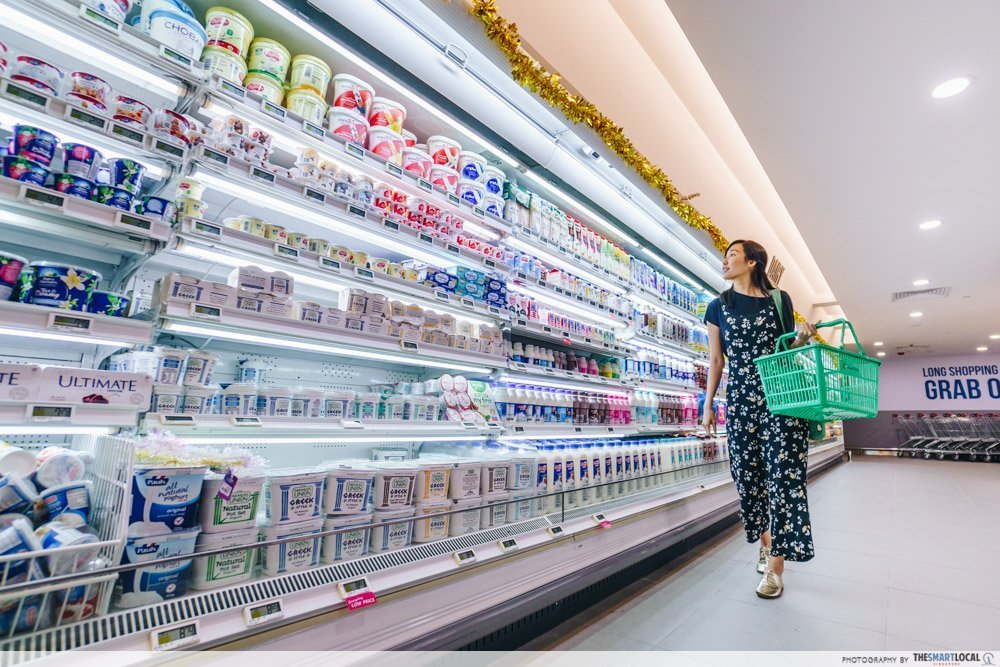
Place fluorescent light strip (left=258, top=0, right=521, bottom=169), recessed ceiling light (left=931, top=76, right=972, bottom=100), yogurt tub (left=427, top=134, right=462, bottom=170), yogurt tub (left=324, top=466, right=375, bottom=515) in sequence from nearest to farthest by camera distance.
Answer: yogurt tub (left=324, top=466, right=375, bottom=515), fluorescent light strip (left=258, top=0, right=521, bottom=169), yogurt tub (left=427, top=134, right=462, bottom=170), recessed ceiling light (left=931, top=76, right=972, bottom=100)

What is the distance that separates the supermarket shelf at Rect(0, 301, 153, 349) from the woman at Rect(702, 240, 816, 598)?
8.27 feet

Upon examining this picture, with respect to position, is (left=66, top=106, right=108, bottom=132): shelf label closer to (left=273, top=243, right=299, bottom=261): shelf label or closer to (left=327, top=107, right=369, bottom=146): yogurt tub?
(left=273, top=243, right=299, bottom=261): shelf label

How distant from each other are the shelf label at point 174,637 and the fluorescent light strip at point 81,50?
1.55 m

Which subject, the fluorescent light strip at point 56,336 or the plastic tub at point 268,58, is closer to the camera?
the fluorescent light strip at point 56,336

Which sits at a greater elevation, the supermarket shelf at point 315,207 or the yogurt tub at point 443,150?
the yogurt tub at point 443,150

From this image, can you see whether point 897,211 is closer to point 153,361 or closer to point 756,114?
point 756,114

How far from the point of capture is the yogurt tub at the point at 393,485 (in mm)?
1660

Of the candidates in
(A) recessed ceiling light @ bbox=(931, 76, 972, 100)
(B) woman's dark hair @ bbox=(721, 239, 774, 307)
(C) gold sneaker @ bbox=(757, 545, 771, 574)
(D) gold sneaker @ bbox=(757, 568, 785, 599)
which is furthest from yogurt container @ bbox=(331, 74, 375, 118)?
(A) recessed ceiling light @ bbox=(931, 76, 972, 100)

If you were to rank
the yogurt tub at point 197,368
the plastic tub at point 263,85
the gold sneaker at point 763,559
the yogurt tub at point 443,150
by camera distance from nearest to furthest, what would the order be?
the yogurt tub at point 197,368 → the plastic tub at point 263,85 → the yogurt tub at point 443,150 → the gold sneaker at point 763,559

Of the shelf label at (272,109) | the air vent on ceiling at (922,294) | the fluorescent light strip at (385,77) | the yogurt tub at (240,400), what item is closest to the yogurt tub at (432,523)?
the yogurt tub at (240,400)

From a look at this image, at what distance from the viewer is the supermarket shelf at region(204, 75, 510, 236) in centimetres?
162

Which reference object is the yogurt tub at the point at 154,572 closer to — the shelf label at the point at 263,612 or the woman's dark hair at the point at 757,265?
the shelf label at the point at 263,612

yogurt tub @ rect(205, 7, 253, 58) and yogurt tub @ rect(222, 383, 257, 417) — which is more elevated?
yogurt tub @ rect(205, 7, 253, 58)

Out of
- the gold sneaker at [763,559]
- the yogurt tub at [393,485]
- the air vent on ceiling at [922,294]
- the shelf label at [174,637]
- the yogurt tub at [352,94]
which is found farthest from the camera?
the air vent on ceiling at [922,294]
